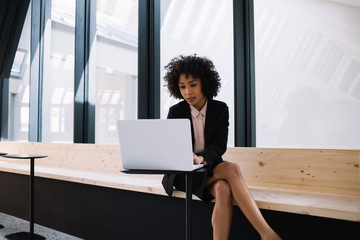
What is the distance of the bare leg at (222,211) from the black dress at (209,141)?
11 cm

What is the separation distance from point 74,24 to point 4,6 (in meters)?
0.80

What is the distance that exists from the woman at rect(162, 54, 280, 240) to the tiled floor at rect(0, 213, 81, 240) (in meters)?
1.36

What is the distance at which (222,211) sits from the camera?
1529 millimetres

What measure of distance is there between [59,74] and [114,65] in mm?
1171

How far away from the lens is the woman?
152cm

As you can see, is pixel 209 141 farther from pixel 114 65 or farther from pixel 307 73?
pixel 114 65

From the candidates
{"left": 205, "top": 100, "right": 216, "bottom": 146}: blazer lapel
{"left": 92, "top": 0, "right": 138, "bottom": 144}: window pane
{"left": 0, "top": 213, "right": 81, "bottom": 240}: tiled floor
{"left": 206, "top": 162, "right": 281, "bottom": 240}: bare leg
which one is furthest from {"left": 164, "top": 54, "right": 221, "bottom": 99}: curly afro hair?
→ {"left": 0, "top": 213, "right": 81, "bottom": 240}: tiled floor

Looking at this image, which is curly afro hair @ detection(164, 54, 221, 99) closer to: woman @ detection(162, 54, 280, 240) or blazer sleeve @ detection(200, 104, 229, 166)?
woman @ detection(162, 54, 280, 240)

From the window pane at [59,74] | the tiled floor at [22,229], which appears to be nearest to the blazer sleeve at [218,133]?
the tiled floor at [22,229]

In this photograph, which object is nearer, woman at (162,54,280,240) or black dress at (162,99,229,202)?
woman at (162,54,280,240)

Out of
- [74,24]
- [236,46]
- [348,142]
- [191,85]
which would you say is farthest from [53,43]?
[348,142]

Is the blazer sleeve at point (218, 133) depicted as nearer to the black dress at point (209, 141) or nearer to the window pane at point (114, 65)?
the black dress at point (209, 141)

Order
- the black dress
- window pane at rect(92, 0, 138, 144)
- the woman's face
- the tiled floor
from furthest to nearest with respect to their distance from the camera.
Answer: window pane at rect(92, 0, 138, 144), the tiled floor, the woman's face, the black dress

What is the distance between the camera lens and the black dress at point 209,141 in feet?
5.53
